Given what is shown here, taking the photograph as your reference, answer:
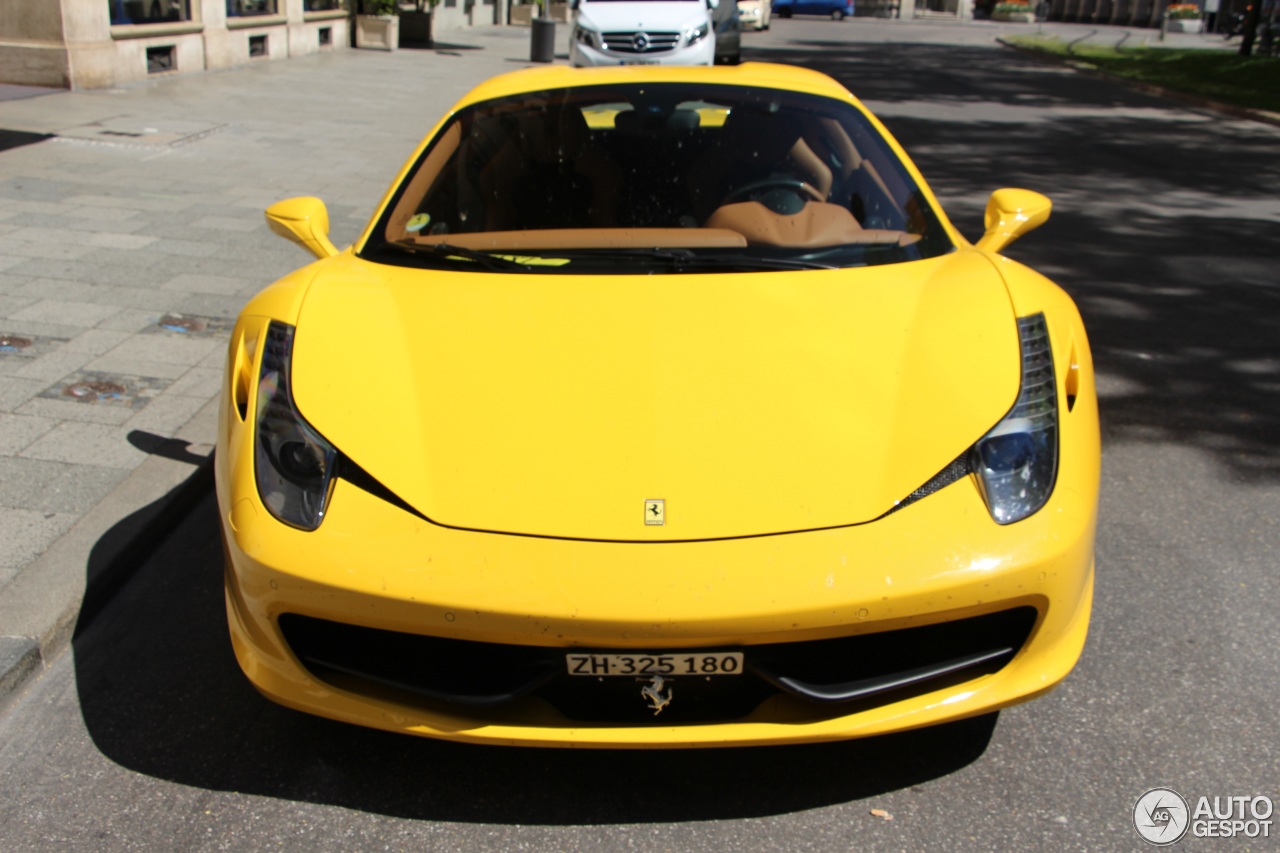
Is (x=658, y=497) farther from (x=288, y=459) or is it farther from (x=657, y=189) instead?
(x=657, y=189)

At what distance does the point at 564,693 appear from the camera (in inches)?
95.0

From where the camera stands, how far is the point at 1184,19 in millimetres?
53719

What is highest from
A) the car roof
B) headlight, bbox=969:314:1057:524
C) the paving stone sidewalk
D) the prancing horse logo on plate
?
the car roof

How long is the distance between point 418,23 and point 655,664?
2508cm

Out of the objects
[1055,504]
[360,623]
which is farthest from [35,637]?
[1055,504]

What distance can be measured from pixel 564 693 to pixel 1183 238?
7.60m

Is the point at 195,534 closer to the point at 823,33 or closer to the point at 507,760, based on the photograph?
the point at 507,760

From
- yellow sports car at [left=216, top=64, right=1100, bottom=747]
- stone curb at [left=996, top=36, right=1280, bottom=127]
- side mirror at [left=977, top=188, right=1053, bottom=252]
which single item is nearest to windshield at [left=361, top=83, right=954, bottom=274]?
yellow sports car at [left=216, top=64, right=1100, bottom=747]

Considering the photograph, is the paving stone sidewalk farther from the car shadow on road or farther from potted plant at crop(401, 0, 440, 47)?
potted plant at crop(401, 0, 440, 47)

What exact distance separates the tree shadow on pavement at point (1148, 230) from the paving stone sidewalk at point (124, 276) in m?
3.71

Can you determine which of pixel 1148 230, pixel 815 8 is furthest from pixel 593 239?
pixel 815 8

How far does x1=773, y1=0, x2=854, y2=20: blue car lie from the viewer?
186 ft

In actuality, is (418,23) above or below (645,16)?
below

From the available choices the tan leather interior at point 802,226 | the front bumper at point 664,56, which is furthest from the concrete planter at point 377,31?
the tan leather interior at point 802,226
